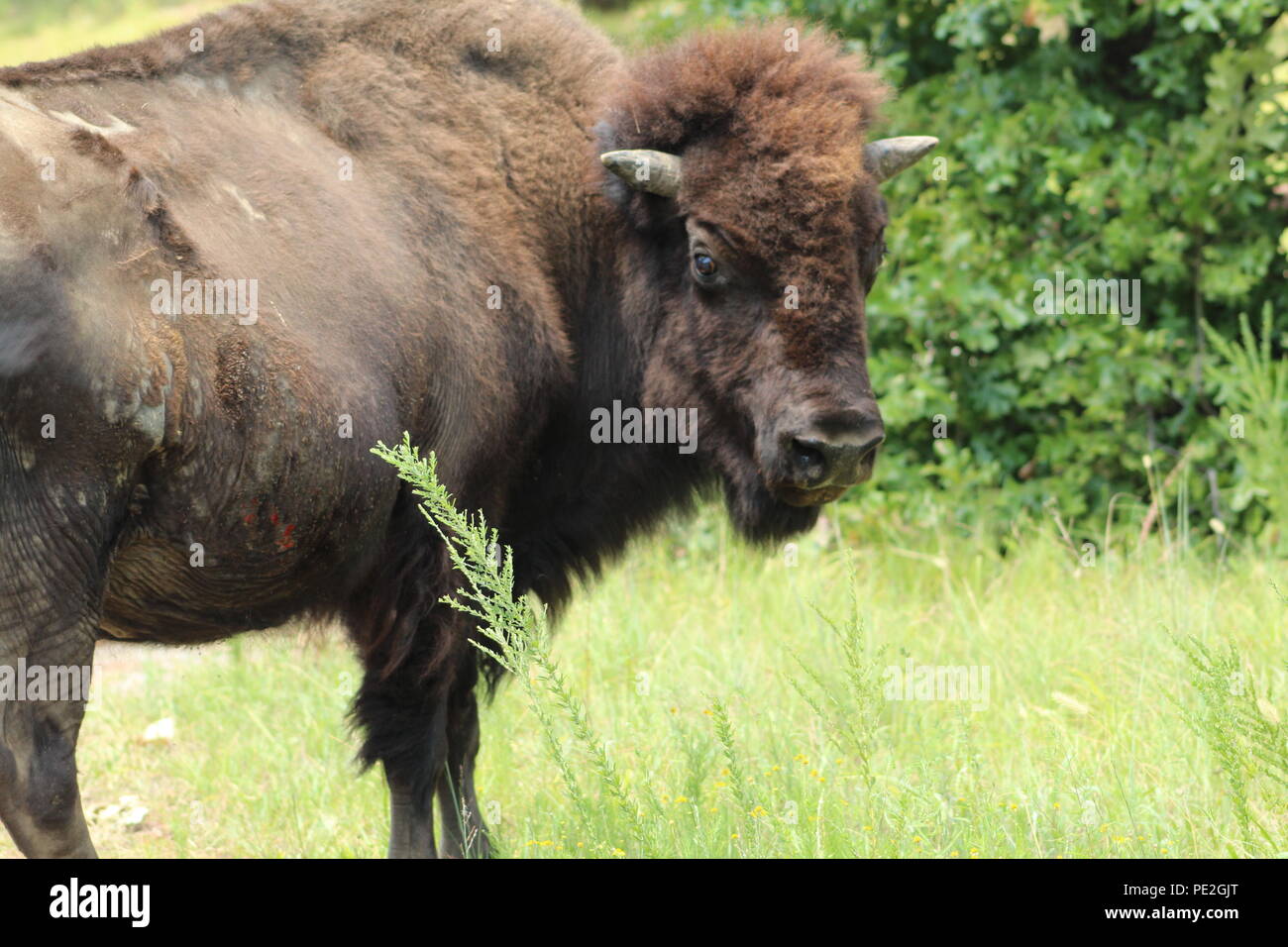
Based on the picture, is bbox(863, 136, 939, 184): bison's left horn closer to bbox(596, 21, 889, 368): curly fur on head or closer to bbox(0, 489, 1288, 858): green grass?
bbox(596, 21, 889, 368): curly fur on head

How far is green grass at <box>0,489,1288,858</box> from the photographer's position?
417 centimetres

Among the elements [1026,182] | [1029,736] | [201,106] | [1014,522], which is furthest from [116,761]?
[1026,182]

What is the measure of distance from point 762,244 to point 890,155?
813mm

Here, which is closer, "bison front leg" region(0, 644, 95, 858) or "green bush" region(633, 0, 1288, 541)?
"bison front leg" region(0, 644, 95, 858)

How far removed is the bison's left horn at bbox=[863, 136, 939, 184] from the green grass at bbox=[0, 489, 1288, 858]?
143 cm

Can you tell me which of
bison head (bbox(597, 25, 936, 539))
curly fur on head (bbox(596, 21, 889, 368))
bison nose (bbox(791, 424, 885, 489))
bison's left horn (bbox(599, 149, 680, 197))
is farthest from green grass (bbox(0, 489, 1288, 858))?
bison's left horn (bbox(599, 149, 680, 197))

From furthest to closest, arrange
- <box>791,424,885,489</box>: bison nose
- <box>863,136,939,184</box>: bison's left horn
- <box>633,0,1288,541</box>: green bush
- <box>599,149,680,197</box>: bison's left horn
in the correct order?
1. <box>633,0,1288,541</box>: green bush
2. <box>863,136,939,184</box>: bison's left horn
3. <box>599,149,680,197</box>: bison's left horn
4. <box>791,424,885,489</box>: bison nose

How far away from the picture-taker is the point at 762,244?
15.0 ft

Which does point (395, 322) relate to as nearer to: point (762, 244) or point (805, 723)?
point (762, 244)

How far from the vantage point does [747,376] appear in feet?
15.2

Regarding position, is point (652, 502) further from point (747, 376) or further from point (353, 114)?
point (353, 114)

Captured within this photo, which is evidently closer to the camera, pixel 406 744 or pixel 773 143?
pixel 773 143

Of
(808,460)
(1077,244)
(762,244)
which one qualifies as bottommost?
(808,460)

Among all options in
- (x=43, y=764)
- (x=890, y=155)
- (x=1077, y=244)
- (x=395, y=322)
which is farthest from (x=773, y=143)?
(x=1077, y=244)
